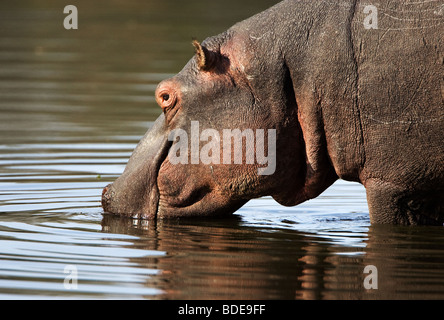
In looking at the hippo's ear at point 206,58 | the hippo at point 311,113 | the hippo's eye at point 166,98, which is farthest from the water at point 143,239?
the hippo's ear at point 206,58

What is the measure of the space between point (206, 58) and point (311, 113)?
0.86 meters

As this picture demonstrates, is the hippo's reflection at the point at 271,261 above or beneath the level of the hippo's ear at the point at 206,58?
beneath

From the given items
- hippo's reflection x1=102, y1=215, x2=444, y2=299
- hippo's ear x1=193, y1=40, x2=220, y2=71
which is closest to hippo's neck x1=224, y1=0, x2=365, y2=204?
hippo's ear x1=193, y1=40, x2=220, y2=71

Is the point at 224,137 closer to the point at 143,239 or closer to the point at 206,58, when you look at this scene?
the point at 206,58

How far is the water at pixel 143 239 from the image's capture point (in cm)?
620

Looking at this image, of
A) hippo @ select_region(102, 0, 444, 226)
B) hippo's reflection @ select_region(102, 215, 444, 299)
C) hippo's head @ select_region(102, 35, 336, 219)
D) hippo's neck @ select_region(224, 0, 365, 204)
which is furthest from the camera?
hippo's head @ select_region(102, 35, 336, 219)

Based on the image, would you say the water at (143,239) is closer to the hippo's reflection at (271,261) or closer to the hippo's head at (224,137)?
the hippo's reflection at (271,261)

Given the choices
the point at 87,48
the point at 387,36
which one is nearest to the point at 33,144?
the point at 387,36

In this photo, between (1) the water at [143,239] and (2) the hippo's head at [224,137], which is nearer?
(1) the water at [143,239]

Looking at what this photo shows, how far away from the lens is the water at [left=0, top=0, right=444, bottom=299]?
620 cm

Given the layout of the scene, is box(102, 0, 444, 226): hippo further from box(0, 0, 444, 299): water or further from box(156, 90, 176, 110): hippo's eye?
box(0, 0, 444, 299): water

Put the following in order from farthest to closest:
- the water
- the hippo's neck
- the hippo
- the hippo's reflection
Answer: the hippo's neck
the hippo
the water
the hippo's reflection

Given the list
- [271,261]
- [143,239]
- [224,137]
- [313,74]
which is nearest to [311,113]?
[313,74]

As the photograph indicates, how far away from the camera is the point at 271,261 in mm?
6941
